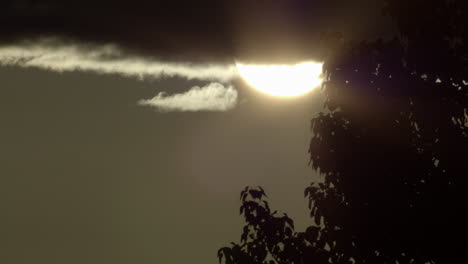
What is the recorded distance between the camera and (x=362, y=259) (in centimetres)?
1484

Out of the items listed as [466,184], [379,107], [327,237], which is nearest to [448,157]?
[466,184]

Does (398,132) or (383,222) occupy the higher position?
(398,132)

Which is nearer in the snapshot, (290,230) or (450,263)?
(450,263)

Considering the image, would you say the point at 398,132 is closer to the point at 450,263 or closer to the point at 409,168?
the point at 409,168

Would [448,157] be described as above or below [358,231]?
above

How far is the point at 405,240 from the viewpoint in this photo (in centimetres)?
1459

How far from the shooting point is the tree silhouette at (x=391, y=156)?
573 inches

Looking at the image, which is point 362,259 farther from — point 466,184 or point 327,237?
point 466,184

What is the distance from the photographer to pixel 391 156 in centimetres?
1502

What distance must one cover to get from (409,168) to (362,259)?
1.87 metres

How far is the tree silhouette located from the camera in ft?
47.8

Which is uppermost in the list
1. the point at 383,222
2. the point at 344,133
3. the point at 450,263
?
the point at 344,133

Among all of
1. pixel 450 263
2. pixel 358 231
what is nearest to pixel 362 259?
pixel 358 231

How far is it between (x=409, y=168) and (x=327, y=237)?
79.8 inches
